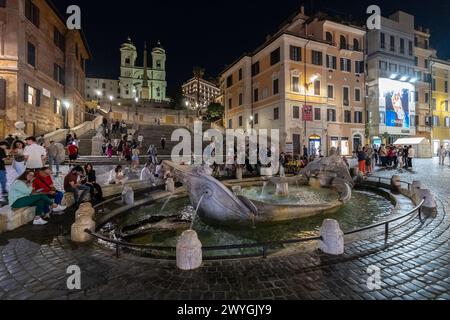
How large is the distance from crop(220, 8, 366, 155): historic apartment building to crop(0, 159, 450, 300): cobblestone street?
25340 millimetres

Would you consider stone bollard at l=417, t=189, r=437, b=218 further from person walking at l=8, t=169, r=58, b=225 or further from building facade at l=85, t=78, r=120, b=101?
building facade at l=85, t=78, r=120, b=101

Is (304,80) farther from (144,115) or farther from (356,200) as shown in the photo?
(144,115)

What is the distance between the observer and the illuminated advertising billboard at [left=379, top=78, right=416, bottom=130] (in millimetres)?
35562

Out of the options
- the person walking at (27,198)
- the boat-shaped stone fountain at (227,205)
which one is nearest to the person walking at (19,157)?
the person walking at (27,198)

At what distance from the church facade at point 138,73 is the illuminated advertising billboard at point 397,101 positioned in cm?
7060

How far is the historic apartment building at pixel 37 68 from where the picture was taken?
65.8ft

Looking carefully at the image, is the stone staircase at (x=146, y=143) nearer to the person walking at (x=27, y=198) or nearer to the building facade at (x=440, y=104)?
the person walking at (x=27, y=198)

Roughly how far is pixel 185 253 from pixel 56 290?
1.79 metres

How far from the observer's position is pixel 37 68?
2362 centimetres

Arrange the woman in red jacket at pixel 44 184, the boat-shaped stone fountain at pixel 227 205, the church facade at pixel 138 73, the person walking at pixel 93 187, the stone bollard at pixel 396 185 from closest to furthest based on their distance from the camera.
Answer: the boat-shaped stone fountain at pixel 227 205 → the woman in red jacket at pixel 44 184 → the person walking at pixel 93 187 → the stone bollard at pixel 396 185 → the church facade at pixel 138 73

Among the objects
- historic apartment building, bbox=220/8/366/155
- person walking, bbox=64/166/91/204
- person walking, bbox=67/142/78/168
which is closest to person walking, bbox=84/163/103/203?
person walking, bbox=64/166/91/204

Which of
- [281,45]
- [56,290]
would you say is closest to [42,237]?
[56,290]

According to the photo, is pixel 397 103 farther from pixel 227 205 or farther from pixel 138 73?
pixel 138 73

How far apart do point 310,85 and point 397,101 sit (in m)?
15.8
